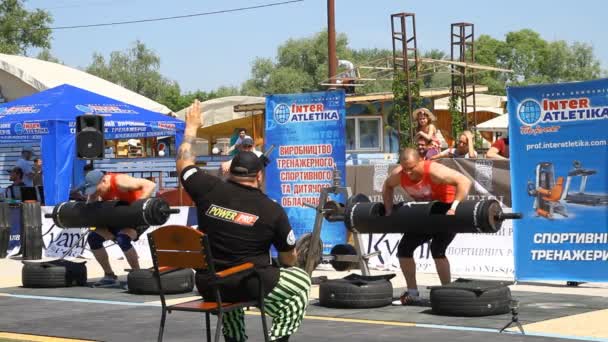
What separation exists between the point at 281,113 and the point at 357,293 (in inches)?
174

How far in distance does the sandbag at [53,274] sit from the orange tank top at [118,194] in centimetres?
112

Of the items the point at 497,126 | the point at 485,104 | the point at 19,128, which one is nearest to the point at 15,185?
the point at 19,128

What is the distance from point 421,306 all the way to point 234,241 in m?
4.84

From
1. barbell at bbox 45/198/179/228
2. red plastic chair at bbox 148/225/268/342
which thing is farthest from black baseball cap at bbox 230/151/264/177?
barbell at bbox 45/198/179/228

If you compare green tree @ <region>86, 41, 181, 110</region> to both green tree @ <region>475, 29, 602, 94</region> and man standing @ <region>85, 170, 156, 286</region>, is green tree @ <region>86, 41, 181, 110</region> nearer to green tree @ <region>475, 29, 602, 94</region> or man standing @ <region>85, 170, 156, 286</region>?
green tree @ <region>475, 29, 602, 94</region>

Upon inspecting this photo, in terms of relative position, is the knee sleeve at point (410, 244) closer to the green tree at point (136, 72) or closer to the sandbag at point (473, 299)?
the sandbag at point (473, 299)

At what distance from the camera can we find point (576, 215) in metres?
12.3

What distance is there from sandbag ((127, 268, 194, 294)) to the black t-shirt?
19.6 feet

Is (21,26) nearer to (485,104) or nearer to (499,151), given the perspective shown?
(485,104)

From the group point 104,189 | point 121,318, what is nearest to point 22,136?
point 104,189

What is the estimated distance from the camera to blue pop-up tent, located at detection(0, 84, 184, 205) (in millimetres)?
21688

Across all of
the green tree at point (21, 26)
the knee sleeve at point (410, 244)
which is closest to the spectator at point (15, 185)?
the knee sleeve at point (410, 244)

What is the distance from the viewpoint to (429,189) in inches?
445

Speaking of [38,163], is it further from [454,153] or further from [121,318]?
[121,318]
